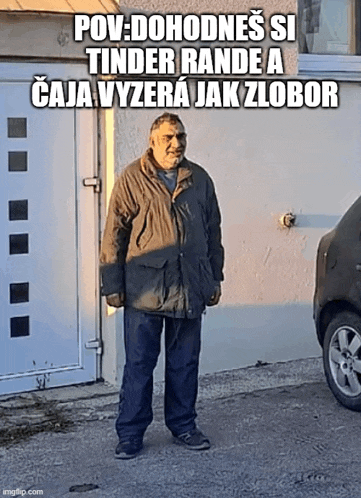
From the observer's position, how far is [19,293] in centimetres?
752

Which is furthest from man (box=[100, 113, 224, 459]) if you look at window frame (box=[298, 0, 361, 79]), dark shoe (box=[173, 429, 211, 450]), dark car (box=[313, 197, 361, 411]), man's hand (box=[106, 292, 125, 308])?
window frame (box=[298, 0, 361, 79])

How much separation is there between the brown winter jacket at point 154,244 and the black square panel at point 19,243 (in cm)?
156

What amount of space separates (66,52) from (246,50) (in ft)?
5.00

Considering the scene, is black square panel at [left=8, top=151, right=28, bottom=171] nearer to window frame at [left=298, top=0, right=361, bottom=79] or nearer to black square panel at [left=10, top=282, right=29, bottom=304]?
black square panel at [left=10, top=282, right=29, bottom=304]

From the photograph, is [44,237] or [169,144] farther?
[44,237]

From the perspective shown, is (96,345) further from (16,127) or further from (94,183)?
(16,127)

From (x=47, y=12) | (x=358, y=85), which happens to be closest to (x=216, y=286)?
(x=47, y=12)

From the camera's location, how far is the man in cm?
598

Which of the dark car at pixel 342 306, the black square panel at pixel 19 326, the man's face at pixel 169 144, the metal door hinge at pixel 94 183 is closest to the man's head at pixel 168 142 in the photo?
the man's face at pixel 169 144

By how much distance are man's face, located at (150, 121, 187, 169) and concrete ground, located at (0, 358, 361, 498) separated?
1.71 m

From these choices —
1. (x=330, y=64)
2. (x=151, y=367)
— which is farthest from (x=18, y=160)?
(x=330, y=64)

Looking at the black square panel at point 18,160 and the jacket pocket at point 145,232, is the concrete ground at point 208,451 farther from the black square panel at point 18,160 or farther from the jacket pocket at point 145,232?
the black square panel at point 18,160

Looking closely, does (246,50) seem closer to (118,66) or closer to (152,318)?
(118,66)

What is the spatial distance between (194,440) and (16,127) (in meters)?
2.55
